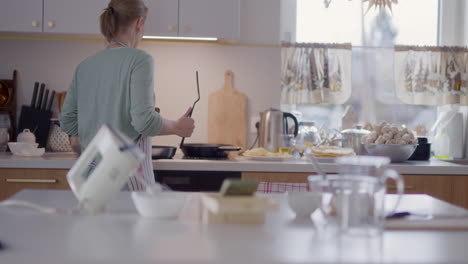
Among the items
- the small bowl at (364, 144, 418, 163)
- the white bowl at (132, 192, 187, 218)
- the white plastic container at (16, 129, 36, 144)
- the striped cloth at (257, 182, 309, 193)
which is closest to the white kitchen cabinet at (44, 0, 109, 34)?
the white plastic container at (16, 129, 36, 144)

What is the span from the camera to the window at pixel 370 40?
4.00 metres

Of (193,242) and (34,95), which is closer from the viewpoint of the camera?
(193,242)

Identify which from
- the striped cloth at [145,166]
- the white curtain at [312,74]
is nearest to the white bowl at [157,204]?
the striped cloth at [145,166]

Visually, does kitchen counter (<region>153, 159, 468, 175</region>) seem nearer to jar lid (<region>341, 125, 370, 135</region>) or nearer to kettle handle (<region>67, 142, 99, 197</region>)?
jar lid (<region>341, 125, 370, 135</region>)

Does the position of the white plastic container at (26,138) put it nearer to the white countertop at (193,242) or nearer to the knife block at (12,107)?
the knife block at (12,107)

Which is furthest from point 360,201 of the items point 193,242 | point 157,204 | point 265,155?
point 265,155

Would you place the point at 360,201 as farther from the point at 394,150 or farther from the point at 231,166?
the point at 394,150

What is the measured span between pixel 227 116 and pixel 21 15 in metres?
1.33

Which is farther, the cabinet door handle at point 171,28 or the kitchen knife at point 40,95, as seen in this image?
the kitchen knife at point 40,95

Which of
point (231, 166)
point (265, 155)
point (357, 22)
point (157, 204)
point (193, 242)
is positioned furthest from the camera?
point (357, 22)

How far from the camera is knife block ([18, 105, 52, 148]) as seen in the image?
3.69 meters

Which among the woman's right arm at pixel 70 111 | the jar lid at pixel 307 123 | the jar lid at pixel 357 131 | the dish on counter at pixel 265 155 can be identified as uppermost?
the woman's right arm at pixel 70 111

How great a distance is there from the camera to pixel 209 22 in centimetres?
348

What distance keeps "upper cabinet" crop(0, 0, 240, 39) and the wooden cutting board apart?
448mm
